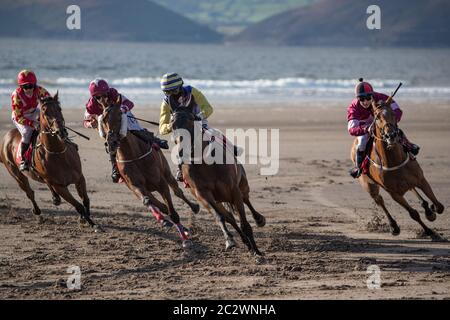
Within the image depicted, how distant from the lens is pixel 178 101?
12000 mm

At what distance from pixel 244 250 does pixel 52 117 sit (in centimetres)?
375

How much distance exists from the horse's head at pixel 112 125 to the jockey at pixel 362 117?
365 cm

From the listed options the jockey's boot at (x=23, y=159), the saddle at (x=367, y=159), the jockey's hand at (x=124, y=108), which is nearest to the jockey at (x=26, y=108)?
the jockey's boot at (x=23, y=159)

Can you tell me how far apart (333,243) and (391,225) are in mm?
1177

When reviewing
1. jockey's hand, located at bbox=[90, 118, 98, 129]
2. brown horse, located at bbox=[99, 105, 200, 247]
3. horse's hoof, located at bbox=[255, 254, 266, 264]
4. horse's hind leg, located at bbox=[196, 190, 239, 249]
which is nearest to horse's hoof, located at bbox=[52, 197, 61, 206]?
jockey's hand, located at bbox=[90, 118, 98, 129]

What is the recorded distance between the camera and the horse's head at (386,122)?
12.2 m

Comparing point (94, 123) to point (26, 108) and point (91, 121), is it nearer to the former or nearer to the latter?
point (91, 121)

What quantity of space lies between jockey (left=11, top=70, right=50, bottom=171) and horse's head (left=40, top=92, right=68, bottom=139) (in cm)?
107

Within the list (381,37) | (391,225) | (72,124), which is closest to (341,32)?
(381,37)

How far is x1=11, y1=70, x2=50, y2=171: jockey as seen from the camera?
14.6m

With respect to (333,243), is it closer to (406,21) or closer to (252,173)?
(252,173)

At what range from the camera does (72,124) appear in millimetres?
26938

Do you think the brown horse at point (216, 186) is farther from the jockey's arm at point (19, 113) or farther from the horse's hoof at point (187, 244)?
the jockey's arm at point (19, 113)
